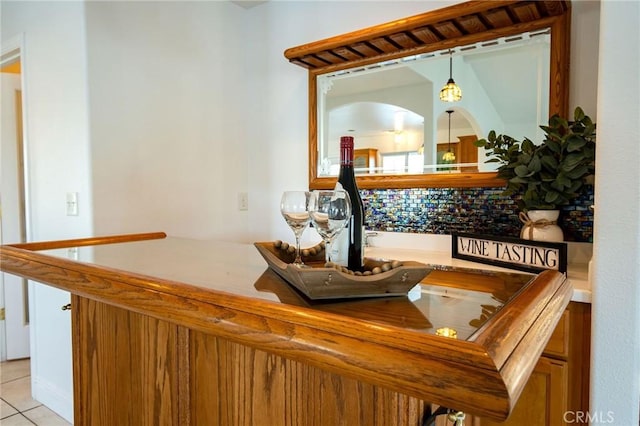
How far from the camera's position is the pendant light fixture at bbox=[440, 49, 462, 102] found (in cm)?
185

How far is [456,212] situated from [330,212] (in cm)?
129

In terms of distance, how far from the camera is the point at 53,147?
2.17 m

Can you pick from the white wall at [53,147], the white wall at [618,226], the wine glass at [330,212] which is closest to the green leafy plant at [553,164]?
the white wall at [618,226]

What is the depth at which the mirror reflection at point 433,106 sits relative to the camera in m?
1.69

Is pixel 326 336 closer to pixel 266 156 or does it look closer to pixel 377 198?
pixel 377 198

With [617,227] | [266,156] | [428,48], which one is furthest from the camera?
[266,156]

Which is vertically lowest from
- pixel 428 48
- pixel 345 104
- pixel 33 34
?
pixel 345 104

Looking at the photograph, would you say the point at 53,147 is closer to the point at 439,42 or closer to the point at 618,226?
the point at 439,42

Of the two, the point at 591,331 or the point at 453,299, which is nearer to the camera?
the point at 453,299

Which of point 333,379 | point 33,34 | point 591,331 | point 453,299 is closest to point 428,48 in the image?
point 591,331

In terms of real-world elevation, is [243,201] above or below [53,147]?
below

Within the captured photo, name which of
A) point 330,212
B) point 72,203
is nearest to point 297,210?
point 330,212

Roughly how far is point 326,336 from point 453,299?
0.28 meters

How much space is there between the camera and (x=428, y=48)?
192 centimetres
